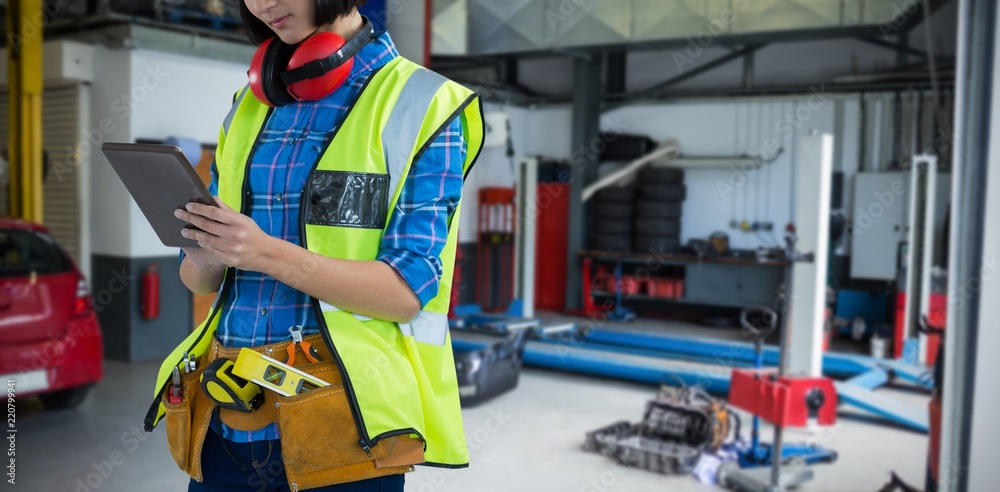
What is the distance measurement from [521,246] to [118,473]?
21.1 ft

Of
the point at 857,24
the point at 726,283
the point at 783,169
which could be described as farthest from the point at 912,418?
the point at 783,169

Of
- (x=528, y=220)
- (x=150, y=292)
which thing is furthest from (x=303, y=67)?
(x=528, y=220)

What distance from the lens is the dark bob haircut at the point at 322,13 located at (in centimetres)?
117

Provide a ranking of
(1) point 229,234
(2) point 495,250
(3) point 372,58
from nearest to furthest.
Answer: (1) point 229,234 < (3) point 372,58 < (2) point 495,250

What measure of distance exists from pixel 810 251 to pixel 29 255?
444 centimetres

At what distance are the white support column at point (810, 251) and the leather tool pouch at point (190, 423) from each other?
11.8 feet

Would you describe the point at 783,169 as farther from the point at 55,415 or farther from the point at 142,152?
the point at 142,152

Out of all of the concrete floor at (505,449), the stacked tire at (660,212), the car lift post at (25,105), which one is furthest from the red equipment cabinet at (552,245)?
the car lift post at (25,105)

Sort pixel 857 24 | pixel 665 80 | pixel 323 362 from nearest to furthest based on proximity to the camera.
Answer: pixel 323 362, pixel 857 24, pixel 665 80

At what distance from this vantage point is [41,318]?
191 inches

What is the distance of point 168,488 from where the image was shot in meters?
4.21

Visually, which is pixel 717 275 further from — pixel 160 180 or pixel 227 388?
pixel 160 180

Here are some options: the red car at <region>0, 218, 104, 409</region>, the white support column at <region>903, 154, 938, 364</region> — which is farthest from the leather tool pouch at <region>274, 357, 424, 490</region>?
the white support column at <region>903, 154, 938, 364</region>

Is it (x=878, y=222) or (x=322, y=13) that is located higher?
(x=322, y=13)
